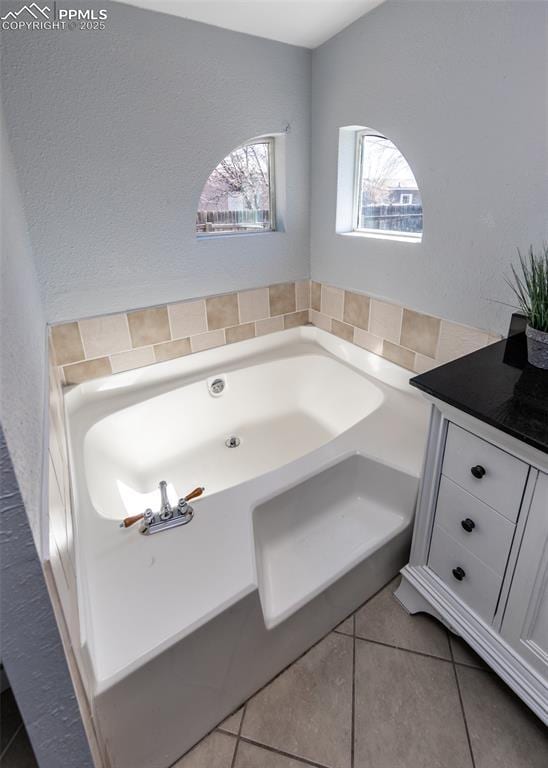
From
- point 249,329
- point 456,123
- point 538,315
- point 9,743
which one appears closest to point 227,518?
point 9,743

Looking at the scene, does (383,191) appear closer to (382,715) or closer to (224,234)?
(224,234)

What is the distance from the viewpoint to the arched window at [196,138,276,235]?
1.83m

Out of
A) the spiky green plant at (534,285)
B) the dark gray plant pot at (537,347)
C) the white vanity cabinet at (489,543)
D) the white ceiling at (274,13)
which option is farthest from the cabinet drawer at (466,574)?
the white ceiling at (274,13)

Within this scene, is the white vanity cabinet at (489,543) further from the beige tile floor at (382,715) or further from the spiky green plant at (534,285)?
the spiky green plant at (534,285)

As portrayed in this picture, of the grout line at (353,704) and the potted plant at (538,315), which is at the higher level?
the potted plant at (538,315)

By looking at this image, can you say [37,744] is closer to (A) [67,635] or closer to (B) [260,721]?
(A) [67,635]

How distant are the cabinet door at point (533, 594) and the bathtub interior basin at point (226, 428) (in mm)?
912

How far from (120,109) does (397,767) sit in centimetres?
220

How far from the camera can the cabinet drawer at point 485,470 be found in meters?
0.90

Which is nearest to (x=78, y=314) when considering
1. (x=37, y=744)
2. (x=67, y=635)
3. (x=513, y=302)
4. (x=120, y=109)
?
(x=120, y=109)

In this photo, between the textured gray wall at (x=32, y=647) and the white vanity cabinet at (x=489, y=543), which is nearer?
the textured gray wall at (x=32, y=647)

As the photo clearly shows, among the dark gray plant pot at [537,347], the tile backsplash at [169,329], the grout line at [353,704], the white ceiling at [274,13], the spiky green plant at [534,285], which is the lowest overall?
the grout line at [353,704]

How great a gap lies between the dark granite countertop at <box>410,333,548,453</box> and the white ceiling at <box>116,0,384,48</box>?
1354 millimetres

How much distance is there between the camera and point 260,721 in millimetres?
1084
